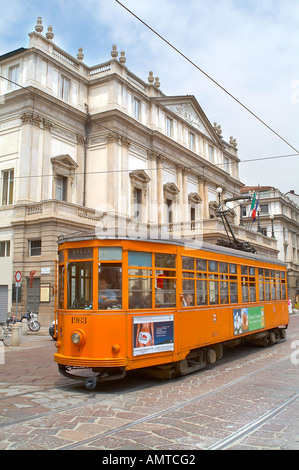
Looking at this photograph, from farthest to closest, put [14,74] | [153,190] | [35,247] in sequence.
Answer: [153,190]
[14,74]
[35,247]

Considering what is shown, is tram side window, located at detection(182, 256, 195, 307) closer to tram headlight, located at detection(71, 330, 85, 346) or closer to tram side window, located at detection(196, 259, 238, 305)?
tram side window, located at detection(196, 259, 238, 305)

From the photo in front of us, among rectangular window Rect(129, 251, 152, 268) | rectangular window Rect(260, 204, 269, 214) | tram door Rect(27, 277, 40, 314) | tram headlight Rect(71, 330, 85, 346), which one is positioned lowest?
tram headlight Rect(71, 330, 85, 346)

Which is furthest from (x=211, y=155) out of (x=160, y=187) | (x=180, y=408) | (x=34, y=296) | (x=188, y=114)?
(x=180, y=408)

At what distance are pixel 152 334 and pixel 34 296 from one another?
52.7 feet

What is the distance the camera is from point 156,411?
6.09 m

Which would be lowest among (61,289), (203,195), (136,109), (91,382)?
(91,382)

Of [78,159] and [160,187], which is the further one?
[160,187]

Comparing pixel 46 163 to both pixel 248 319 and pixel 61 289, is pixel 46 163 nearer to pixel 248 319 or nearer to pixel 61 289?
pixel 248 319

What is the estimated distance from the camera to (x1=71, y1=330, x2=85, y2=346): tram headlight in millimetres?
7262

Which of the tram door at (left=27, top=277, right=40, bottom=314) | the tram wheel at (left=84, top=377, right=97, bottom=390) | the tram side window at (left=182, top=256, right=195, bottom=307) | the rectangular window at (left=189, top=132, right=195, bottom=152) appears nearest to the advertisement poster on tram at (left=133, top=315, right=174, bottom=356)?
the tram side window at (left=182, top=256, right=195, bottom=307)

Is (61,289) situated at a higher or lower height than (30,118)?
lower

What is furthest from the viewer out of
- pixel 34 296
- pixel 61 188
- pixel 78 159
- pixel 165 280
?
pixel 78 159

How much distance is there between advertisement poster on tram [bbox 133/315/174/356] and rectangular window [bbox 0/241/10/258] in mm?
17926
